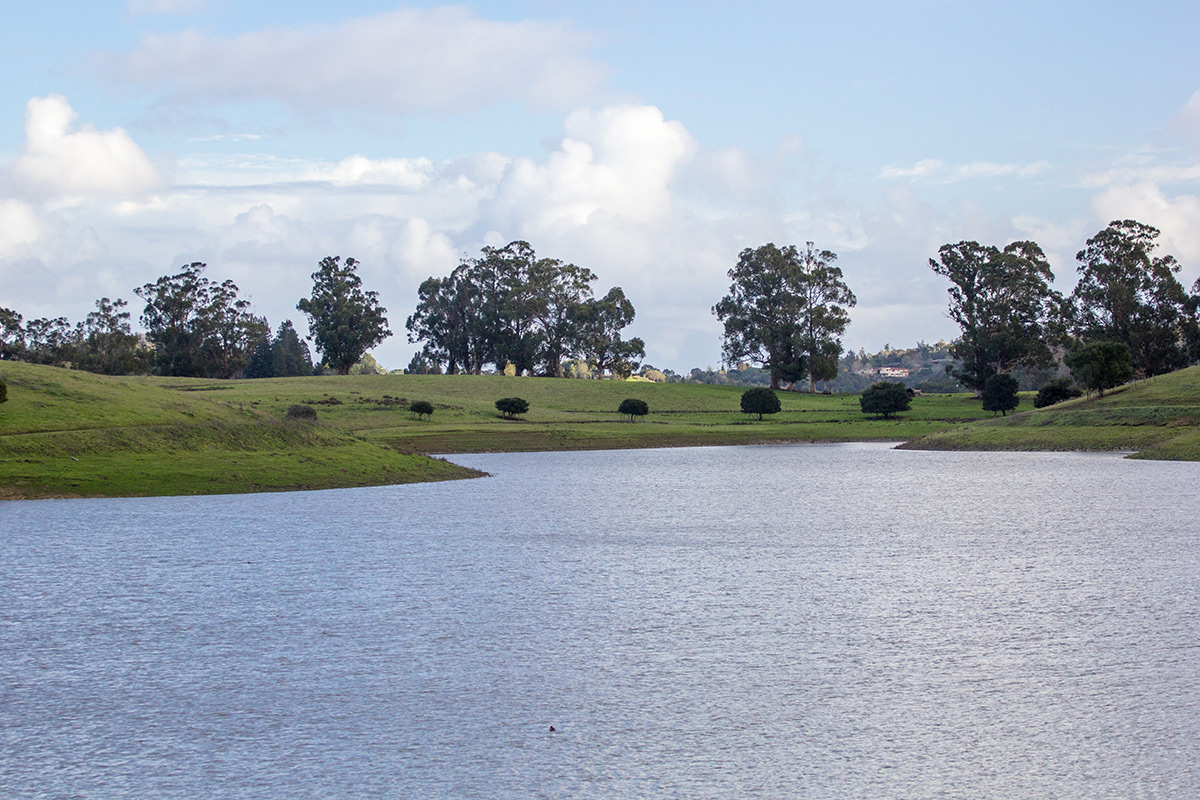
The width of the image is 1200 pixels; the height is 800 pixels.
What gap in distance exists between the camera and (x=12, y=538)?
25547 millimetres

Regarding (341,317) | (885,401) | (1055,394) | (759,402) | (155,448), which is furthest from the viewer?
(341,317)

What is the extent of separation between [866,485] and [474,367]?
5029 inches

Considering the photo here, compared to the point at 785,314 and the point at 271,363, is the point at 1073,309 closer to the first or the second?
the point at 785,314

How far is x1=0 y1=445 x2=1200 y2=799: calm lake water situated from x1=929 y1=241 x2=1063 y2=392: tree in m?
108

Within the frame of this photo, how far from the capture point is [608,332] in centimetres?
15412

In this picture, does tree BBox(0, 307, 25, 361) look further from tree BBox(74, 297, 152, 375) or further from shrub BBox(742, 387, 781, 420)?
shrub BBox(742, 387, 781, 420)


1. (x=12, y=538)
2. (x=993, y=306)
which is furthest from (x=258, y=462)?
(x=993, y=306)

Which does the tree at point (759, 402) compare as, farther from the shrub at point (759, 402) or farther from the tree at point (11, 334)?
the tree at point (11, 334)

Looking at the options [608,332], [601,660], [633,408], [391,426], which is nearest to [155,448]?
[601,660]

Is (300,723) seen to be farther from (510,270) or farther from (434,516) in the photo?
(510,270)

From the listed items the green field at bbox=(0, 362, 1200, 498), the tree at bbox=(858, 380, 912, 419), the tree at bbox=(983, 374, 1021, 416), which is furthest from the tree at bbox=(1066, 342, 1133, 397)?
the tree at bbox=(858, 380, 912, 419)

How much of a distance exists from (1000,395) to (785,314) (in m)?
41.0

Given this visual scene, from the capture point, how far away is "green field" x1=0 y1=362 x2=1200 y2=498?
41031 mm

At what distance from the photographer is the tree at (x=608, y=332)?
15212 cm
